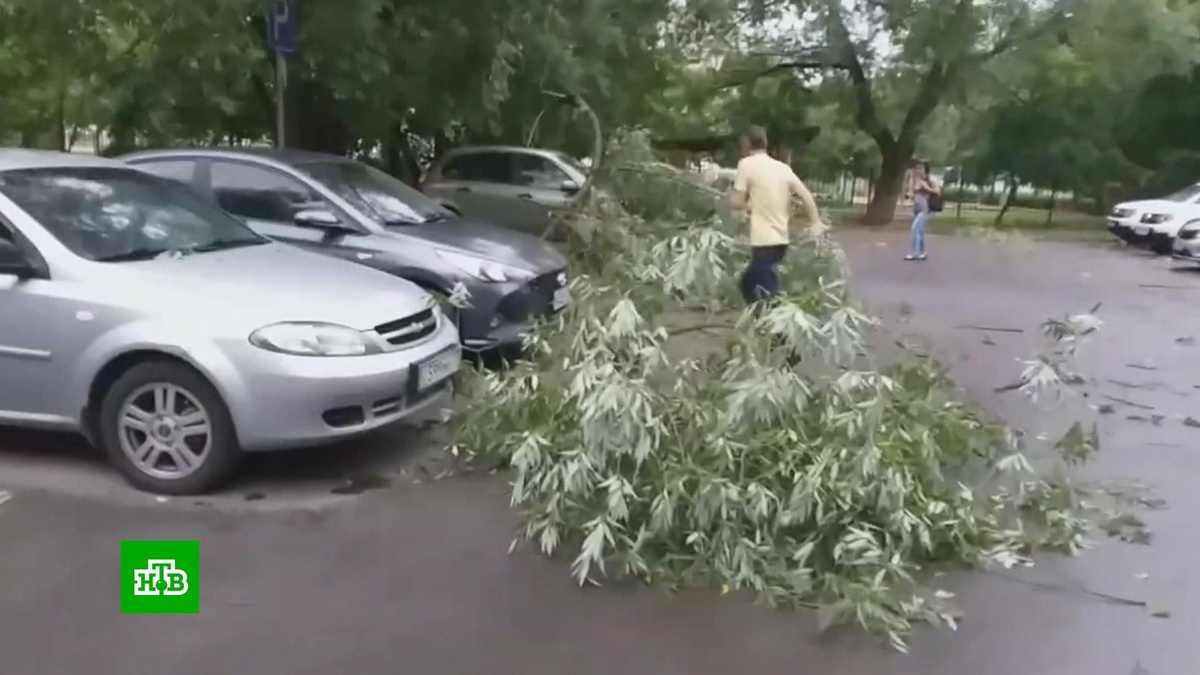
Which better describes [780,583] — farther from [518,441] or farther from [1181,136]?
[1181,136]

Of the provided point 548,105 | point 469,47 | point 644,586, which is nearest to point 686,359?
point 644,586

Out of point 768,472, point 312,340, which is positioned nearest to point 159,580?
point 312,340

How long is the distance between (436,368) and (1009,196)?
32339 mm

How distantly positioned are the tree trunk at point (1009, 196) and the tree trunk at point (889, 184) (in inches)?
193

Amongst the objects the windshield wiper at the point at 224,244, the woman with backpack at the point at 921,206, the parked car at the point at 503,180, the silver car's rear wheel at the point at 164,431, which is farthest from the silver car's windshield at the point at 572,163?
the silver car's rear wheel at the point at 164,431

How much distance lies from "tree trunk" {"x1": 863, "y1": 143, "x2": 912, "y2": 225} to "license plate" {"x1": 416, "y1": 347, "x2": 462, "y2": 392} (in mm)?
25092

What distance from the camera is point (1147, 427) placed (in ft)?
25.4

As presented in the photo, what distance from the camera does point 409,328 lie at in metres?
6.21

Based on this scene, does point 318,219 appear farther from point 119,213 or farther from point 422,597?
point 422,597

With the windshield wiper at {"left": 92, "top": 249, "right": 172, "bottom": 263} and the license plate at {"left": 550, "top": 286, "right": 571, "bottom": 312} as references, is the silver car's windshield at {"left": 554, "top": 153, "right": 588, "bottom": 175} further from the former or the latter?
the windshield wiper at {"left": 92, "top": 249, "right": 172, "bottom": 263}

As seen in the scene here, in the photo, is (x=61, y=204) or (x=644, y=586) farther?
(x=61, y=204)

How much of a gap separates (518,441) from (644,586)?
4.20 feet

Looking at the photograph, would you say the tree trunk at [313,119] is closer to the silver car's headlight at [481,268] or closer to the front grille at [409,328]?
the silver car's headlight at [481,268]

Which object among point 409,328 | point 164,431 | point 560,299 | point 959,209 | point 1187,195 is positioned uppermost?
point 1187,195
